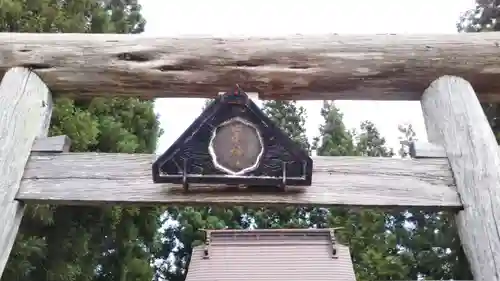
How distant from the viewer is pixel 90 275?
19.2 feet

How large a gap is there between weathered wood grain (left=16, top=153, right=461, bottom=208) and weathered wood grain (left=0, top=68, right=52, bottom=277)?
0.04m

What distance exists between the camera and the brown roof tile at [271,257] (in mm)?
5375

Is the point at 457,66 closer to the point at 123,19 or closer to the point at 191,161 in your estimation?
the point at 191,161

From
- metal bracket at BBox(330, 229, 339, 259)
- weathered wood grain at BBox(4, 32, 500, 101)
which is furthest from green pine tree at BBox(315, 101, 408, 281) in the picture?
weathered wood grain at BBox(4, 32, 500, 101)

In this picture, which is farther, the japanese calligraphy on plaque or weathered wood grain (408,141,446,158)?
weathered wood grain (408,141,446,158)

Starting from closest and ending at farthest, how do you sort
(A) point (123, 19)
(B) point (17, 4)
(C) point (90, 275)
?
(B) point (17, 4) < (C) point (90, 275) < (A) point (123, 19)

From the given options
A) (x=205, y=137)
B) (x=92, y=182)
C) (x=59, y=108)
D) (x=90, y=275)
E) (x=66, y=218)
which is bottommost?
(x=90, y=275)

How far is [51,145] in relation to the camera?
1.69 meters

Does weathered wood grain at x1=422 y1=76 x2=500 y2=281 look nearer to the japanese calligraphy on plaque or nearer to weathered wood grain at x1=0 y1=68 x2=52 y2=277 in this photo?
the japanese calligraphy on plaque

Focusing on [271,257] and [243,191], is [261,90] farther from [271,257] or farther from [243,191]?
[271,257]

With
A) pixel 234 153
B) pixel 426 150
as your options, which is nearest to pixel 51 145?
pixel 234 153

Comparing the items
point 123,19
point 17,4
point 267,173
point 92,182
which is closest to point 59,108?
point 17,4

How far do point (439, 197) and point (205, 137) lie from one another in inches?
27.6

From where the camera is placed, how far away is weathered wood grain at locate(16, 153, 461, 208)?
155cm
